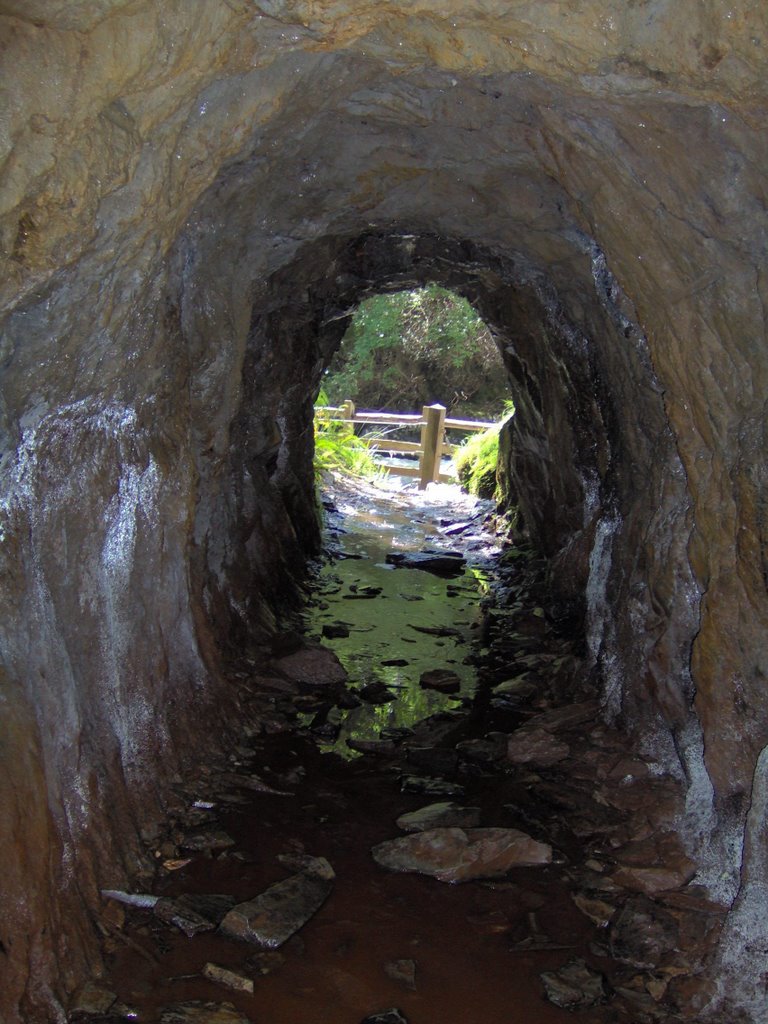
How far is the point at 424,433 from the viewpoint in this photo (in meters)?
16.9

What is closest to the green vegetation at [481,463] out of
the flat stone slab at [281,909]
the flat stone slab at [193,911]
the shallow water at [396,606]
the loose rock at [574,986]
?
the shallow water at [396,606]

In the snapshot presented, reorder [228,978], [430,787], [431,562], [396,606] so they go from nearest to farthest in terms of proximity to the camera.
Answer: [228,978] < [430,787] < [396,606] < [431,562]

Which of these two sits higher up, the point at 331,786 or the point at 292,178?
the point at 292,178

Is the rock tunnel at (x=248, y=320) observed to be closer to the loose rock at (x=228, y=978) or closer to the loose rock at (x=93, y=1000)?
the loose rock at (x=93, y=1000)

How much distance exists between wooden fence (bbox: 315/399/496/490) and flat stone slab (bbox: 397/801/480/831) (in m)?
11.8

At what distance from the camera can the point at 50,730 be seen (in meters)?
3.66

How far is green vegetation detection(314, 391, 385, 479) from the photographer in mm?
15422

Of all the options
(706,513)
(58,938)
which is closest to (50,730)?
(58,938)

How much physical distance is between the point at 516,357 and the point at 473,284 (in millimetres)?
1124

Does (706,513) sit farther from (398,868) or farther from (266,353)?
(266,353)

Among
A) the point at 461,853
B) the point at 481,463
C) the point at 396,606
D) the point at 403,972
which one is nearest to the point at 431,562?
the point at 396,606

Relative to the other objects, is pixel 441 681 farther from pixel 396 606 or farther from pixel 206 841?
pixel 206 841

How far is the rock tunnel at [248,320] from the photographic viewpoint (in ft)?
10.3

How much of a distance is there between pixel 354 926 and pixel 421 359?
22.5m
